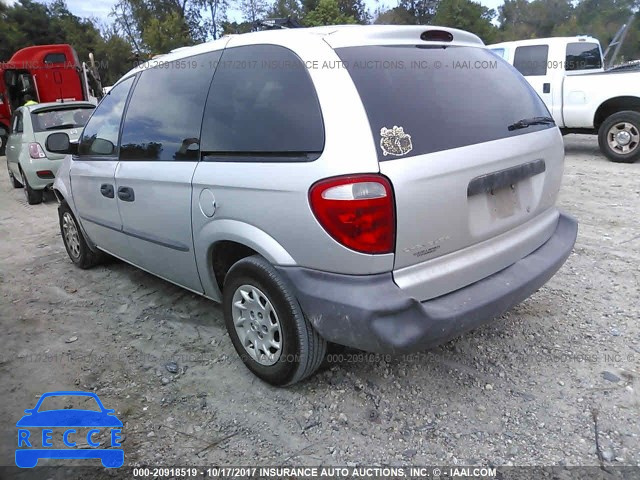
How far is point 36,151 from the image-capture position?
24.8 feet

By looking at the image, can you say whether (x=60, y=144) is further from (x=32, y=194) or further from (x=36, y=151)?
(x=32, y=194)

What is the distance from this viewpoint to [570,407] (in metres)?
2.33

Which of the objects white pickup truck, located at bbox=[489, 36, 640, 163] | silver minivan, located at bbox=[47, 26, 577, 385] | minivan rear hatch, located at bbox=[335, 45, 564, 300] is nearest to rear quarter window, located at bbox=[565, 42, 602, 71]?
white pickup truck, located at bbox=[489, 36, 640, 163]

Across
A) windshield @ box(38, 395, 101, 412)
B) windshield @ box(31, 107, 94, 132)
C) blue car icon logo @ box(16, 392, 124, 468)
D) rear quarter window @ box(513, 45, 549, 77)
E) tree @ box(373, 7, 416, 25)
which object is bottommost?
blue car icon logo @ box(16, 392, 124, 468)

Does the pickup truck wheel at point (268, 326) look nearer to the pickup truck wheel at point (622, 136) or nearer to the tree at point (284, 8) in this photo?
the pickup truck wheel at point (622, 136)

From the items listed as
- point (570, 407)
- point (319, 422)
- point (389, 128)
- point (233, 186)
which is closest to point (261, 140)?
point (233, 186)

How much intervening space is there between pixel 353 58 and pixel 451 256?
3.31 feet

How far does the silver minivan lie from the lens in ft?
6.63

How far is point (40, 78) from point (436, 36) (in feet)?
50.7

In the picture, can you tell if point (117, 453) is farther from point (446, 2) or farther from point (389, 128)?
point (446, 2)

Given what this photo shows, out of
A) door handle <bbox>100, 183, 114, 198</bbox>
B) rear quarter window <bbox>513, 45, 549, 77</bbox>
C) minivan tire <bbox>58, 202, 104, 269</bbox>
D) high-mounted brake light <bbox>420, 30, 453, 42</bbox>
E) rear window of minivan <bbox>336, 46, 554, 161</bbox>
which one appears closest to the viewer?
rear window of minivan <bbox>336, 46, 554, 161</bbox>

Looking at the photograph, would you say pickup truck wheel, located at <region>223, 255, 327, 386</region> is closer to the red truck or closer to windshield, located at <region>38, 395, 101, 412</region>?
windshield, located at <region>38, 395, 101, 412</region>

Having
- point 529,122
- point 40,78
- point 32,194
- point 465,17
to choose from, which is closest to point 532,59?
point 529,122

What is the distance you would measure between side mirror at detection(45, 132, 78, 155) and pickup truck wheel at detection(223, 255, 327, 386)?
7.36ft
